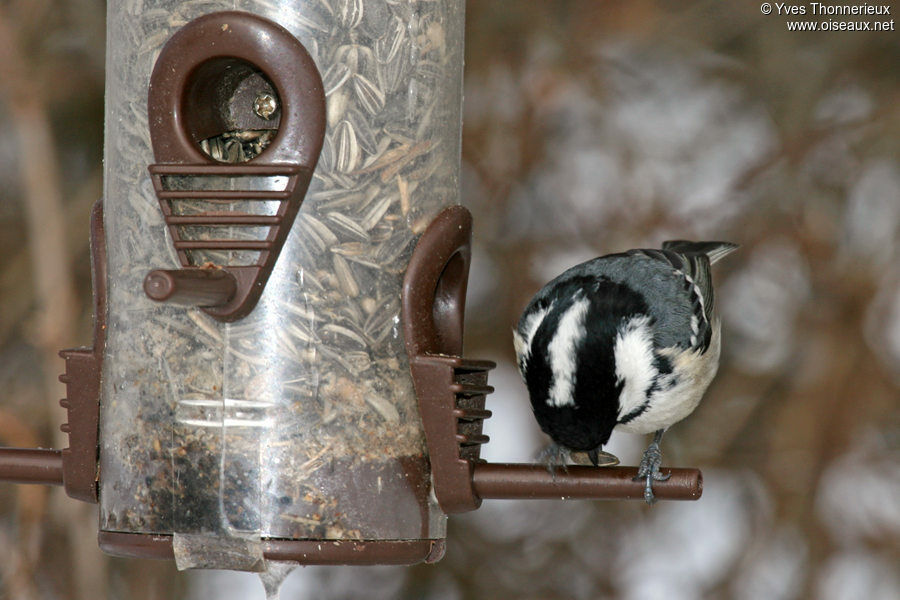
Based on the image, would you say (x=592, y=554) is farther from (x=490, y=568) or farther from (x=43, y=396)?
(x=43, y=396)

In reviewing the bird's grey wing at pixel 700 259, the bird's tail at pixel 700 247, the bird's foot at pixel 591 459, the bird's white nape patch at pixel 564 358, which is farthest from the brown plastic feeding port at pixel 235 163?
the bird's tail at pixel 700 247

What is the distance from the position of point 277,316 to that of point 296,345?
81mm

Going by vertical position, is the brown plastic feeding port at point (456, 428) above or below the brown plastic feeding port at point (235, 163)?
below

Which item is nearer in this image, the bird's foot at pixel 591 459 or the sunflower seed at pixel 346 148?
the sunflower seed at pixel 346 148

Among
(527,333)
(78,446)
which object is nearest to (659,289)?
(527,333)

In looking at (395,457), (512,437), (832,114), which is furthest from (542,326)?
(832,114)

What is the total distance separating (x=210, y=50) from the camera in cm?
269

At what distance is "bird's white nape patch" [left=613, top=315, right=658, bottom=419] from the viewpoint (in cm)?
316

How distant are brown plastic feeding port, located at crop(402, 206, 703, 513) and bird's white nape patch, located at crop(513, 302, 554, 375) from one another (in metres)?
0.25

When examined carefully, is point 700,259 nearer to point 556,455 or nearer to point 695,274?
point 695,274

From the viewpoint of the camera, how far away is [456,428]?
111 inches

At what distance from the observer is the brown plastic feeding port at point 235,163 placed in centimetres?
268

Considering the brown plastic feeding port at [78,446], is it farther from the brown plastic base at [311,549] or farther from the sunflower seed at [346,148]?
the sunflower seed at [346,148]

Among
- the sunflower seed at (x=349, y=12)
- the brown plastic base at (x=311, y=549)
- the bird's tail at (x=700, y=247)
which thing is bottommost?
the brown plastic base at (x=311, y=549)
